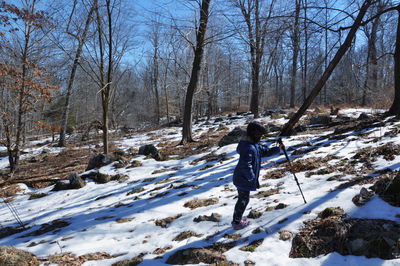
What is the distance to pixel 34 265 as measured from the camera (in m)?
3.20

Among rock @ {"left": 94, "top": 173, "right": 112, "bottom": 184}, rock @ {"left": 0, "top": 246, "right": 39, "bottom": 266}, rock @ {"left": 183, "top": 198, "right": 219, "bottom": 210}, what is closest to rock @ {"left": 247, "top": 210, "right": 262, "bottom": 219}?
rock @ {"left": 183, "top": 198, "right": 219, "bottom": 210}

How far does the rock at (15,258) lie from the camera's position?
3029mm

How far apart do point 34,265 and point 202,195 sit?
122 inches

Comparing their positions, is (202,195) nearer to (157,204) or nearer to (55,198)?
(157,204)

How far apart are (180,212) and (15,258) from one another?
8.33ft

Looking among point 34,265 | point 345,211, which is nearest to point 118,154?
point 34,265

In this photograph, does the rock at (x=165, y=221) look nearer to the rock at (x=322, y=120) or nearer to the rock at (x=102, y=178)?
the rock at (x=102, y=178)

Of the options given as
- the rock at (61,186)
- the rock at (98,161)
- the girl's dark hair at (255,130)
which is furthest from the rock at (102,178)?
the girl's dark hair at (255,130)

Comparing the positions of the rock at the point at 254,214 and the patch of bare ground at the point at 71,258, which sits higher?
the rock at the point at 254,214

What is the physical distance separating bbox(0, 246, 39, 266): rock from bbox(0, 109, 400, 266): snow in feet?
0.70

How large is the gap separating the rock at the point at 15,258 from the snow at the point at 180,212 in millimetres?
212

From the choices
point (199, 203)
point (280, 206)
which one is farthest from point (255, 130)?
point (199, 203)

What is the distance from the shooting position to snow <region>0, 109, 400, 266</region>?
2867 millimetres

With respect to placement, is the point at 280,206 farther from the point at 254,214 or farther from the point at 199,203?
the point at 199,203
